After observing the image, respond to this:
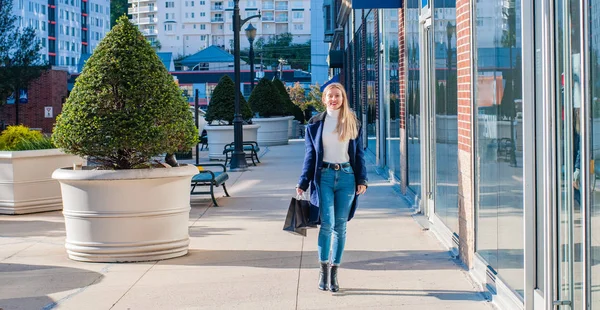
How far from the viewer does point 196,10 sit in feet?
547

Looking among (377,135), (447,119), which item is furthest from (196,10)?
(447,119)

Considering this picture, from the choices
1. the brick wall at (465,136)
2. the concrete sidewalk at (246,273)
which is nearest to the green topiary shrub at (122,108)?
the concrete sidewalk at (246,273)

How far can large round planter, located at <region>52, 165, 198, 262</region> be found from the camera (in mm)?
8656

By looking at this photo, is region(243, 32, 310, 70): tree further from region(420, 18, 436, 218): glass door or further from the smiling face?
the smiling face

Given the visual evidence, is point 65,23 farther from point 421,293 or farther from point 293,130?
point 421,293

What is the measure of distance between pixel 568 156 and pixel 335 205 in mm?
2720

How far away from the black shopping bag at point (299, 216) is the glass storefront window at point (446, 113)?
196cm

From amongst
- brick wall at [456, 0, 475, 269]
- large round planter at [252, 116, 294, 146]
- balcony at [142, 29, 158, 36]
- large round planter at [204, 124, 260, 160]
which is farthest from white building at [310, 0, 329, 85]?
brick wall at [456, 0, 475, 269]

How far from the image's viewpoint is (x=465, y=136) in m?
8.09

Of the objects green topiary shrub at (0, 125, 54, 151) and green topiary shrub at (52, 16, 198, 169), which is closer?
green topiary shrub at (52, 16, 198, 169)

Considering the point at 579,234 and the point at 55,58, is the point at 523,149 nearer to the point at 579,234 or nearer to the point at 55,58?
the point at 579,234

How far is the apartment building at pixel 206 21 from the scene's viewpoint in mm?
164250

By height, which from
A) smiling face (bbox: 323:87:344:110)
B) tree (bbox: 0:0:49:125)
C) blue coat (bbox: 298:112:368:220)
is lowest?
blue coat (bbox: 298:112:368:220)

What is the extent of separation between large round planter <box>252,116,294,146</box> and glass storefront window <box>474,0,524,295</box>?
27342mm
